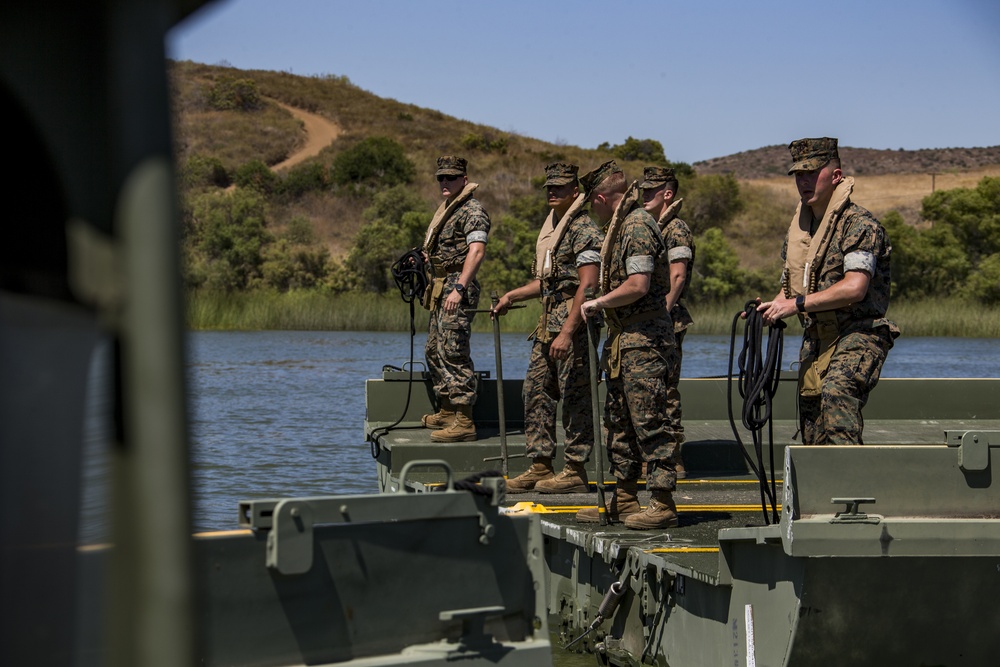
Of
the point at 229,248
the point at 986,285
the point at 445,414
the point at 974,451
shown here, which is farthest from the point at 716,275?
the point at 974,451

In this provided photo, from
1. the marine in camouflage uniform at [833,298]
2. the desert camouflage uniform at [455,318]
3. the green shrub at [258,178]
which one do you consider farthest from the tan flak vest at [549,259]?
the green shrub at [258,178]

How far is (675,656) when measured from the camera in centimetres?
593

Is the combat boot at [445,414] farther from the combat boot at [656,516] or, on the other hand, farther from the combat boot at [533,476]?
the combat boot at [656,516]

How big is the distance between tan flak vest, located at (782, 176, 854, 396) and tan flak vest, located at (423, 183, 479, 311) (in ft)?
9.80

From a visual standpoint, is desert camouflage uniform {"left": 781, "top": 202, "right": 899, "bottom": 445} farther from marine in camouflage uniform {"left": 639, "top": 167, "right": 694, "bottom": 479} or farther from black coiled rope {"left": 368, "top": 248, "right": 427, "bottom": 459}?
black coiled rope {"left": 368, "top": 248, "right": 427, "bottom": 459}

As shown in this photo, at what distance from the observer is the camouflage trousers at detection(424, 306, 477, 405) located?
29.2 ft

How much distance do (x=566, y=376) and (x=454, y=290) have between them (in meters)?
1.47

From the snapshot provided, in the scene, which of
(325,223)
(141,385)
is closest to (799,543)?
(141,385)

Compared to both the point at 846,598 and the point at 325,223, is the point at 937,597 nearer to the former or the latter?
the point at 846,598

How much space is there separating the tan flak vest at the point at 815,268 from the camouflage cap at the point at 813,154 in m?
0.16

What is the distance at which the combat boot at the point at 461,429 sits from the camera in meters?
8.88

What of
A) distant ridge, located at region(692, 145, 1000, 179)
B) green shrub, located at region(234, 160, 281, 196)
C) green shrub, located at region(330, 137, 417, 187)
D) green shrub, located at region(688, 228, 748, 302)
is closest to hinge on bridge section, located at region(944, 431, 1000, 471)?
green shrub, located at region(688, 228, 748, 302)

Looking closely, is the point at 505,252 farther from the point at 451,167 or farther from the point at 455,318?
the point at 455,318

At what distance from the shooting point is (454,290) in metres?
8.80
